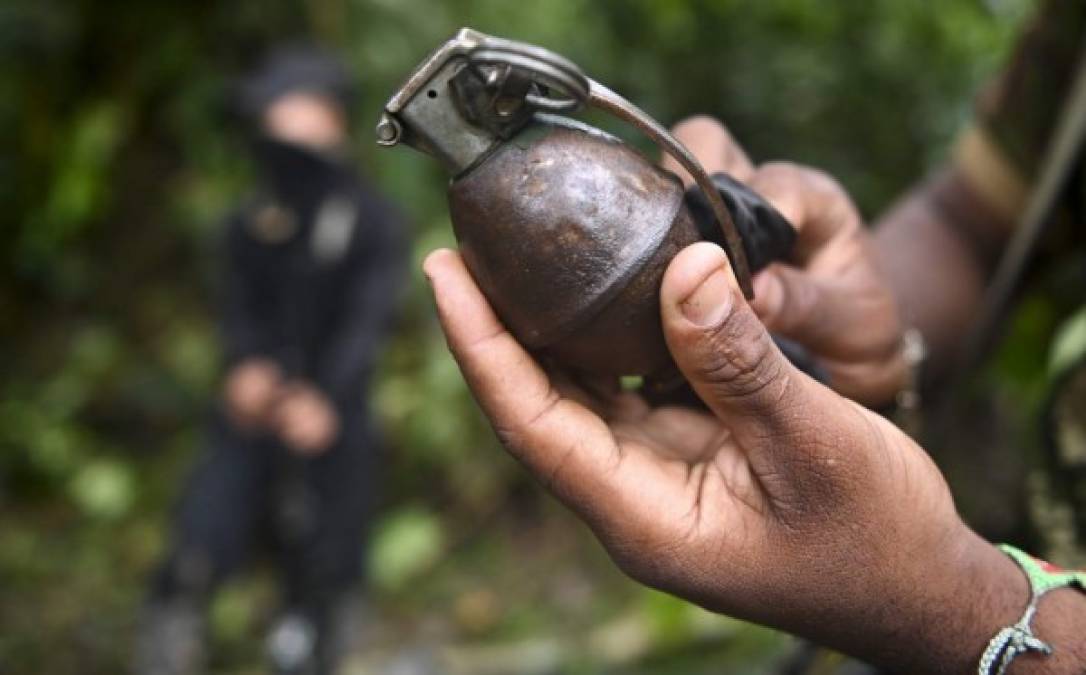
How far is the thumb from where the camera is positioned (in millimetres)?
1018

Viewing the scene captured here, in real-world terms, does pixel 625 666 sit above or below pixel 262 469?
below

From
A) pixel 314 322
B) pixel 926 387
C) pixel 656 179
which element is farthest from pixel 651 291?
pixel 314 322

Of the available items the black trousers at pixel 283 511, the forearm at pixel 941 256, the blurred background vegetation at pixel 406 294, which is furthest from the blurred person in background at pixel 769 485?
the black trousers at pixel 283 511

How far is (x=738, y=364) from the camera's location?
1.02m

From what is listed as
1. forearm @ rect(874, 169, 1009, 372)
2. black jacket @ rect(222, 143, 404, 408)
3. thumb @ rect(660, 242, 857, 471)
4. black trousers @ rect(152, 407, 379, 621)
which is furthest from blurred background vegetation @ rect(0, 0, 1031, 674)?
thumb @ rect(660, 242, 857, 471)

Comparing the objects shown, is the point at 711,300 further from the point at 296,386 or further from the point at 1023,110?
the point at 296,386

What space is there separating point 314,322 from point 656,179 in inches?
124

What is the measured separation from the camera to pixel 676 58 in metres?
4.91

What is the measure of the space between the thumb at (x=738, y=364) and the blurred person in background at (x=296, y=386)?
10.2 feet

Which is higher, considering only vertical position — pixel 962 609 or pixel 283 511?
pixel 962 609

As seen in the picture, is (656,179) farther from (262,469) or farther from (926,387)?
(262,469)

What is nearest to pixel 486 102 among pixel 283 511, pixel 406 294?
pixel 283 511

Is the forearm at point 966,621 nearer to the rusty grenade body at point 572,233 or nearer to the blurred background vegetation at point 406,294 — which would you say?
the rusty grenade body at point 572,233

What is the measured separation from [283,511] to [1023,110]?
10.5ft
